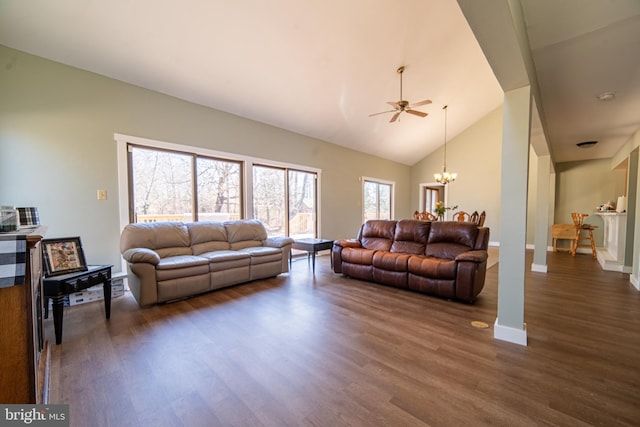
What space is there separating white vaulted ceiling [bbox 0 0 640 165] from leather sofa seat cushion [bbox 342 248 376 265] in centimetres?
288

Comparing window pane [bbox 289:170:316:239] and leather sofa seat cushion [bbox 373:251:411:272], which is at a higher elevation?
window pane [bbox 289:170:316:239]

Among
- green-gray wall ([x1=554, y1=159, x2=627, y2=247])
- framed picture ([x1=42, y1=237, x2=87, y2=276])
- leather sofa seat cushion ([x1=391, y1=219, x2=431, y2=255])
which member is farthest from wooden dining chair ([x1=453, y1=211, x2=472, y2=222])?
framed picture ([x1=42, y1=237, x2=87, y2=276])

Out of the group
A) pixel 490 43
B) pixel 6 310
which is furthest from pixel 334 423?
pixel 490 43

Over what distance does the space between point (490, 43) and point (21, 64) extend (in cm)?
465

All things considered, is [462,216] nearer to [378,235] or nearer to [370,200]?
[370,200]

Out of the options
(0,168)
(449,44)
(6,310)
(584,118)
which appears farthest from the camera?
(449,44)

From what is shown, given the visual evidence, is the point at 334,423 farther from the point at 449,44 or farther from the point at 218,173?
the point at 449,44

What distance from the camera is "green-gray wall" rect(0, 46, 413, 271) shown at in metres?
2.82

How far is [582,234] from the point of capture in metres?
6.71

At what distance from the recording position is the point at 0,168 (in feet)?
8.96

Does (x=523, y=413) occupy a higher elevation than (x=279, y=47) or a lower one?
lower

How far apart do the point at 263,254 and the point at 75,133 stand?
2.83 meters

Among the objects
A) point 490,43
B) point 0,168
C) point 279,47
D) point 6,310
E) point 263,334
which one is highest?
point 279,47

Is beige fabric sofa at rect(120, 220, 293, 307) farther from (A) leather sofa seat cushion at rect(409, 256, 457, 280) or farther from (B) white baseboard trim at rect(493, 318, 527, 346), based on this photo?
(B) white baseboard trim at rect(493, 318, 527, 346)
